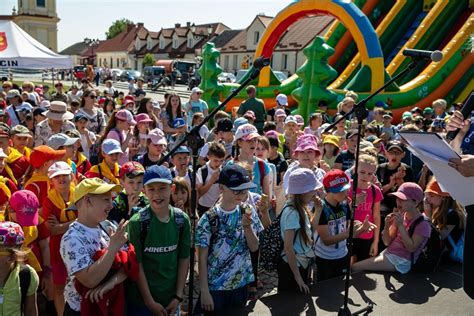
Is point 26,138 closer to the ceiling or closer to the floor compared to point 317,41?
closer to the floor

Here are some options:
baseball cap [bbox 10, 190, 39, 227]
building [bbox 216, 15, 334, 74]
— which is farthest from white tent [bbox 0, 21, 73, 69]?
building [bbox 216, 15, 334, 74]

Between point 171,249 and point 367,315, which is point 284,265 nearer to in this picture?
point 367,315

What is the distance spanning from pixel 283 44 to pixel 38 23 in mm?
26508

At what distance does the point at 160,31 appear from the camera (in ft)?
239

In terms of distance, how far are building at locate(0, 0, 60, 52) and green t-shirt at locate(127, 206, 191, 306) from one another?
1910 inches

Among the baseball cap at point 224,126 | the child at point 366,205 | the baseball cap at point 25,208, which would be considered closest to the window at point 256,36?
the baseball cap at point 224,126

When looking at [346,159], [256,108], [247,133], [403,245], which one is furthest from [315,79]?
[403,245]

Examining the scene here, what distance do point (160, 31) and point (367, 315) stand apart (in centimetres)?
7412

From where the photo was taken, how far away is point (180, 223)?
3.02 meters

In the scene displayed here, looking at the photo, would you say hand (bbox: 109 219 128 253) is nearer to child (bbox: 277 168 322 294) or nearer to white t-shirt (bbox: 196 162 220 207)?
child (bbox: 277 168 322 294)

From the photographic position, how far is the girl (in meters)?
3.45

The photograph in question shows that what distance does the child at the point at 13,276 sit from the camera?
2600 mm

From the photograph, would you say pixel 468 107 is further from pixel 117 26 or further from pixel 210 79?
pixel 117 26

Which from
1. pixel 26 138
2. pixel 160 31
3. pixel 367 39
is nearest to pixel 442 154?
pixel 26 138
